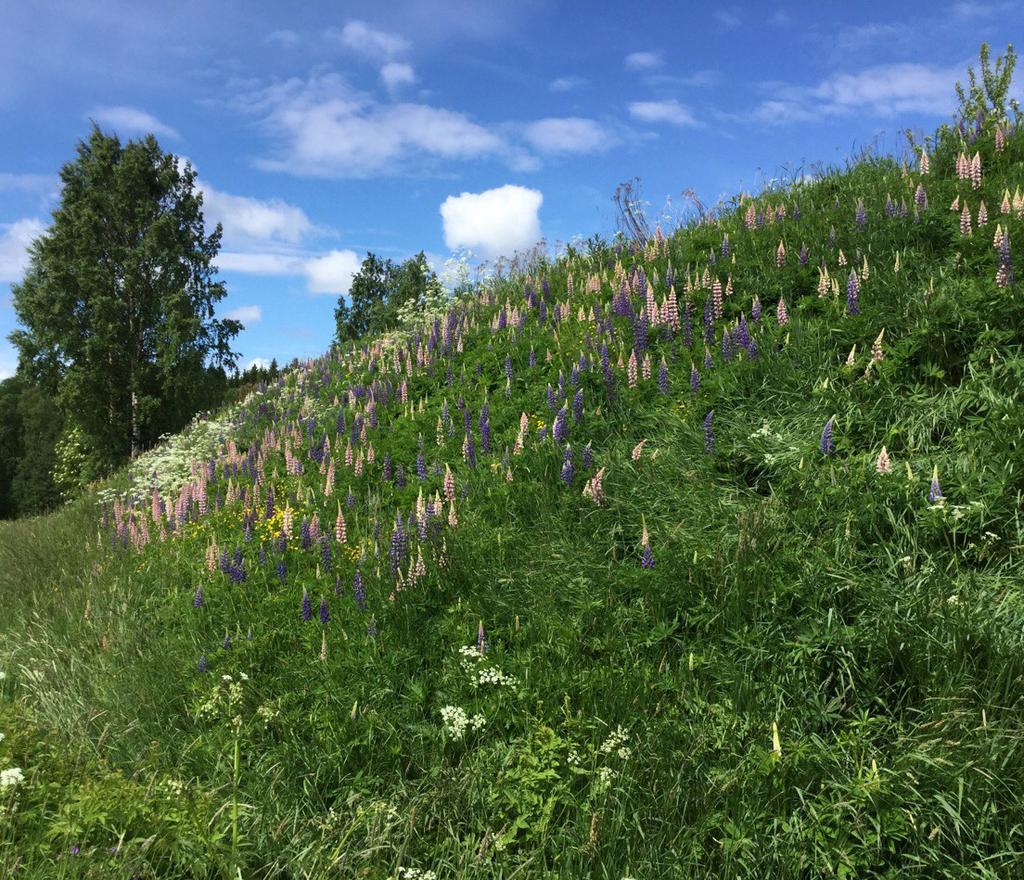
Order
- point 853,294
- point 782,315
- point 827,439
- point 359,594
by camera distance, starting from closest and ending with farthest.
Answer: point 827,439 < point 359,594 < point 853,294 < point 782,315

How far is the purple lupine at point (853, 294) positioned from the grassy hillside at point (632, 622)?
31mm

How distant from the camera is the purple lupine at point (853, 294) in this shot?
5.88 metres

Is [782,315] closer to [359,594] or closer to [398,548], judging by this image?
[398,548]

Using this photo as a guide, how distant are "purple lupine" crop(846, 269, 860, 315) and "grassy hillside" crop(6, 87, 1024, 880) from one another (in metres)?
0.03

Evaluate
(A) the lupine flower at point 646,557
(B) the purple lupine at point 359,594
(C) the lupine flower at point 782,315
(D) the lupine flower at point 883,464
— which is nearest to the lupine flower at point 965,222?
(C) the lupine flower at point 782,315

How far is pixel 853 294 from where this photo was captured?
236 inches

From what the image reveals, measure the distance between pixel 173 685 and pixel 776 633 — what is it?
4562 millimetres

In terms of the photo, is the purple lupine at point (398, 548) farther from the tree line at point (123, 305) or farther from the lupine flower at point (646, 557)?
the tree line at point (123, 305)

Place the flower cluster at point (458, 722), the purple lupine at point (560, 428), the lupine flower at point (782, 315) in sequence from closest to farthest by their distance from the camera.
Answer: the flower cluster at point (458, 722), the purple lupine at point (560, 428), the lupine flower at point (782, 315)

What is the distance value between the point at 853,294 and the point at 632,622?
3919mm

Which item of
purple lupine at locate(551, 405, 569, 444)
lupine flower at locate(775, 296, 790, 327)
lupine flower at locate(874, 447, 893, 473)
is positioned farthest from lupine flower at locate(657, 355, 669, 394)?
lupine flower at locate(874, 447, 893, 473)

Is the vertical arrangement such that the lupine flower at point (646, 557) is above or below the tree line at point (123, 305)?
below

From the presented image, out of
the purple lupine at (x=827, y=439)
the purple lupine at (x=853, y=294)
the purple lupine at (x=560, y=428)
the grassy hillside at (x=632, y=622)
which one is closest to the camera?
the grassy hillside at (x=632, y=622)

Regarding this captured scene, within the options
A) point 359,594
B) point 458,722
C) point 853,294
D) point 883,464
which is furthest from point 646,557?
point 853,294
